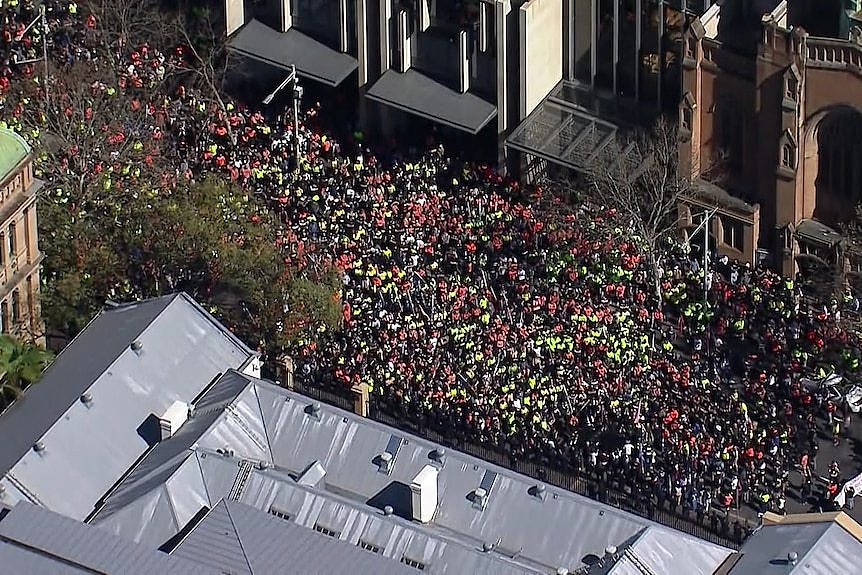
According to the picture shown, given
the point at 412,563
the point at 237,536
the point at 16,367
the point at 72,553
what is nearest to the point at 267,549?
the point at 237,536

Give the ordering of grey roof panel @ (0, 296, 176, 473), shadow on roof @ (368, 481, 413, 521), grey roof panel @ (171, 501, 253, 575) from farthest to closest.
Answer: grey roof panel @ (0, 296, 176, 473) → shadow on roof @ (368, 481, 413, 521) → grey roof panel @ (171, 501, 253, 575)

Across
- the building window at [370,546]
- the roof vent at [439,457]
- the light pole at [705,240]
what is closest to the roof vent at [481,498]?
the roof vent at [439,457]


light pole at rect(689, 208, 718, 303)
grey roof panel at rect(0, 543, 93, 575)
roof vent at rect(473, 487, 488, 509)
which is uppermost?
light pole at rect(689, 208, 718, 303)

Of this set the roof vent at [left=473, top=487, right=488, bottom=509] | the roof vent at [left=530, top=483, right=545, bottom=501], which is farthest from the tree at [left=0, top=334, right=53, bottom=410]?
the roof vent at [left=530, top=483, right=545, bottom=501]

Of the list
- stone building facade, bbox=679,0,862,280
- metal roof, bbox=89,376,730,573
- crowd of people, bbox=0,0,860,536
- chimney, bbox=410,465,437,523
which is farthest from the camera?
stone building facade, bbox=679,0,862,280

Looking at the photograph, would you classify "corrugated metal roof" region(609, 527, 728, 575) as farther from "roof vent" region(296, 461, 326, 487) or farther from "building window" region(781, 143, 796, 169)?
"building window" region(781, 143, 796, 169)

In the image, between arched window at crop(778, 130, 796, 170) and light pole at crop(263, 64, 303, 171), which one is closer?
arched window at crop(778, 130, 796, 170)

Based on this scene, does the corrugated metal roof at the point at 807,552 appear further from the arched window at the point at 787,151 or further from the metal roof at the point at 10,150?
the metal roof at the point at 10,150

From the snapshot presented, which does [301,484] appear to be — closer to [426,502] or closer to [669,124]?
[426,502]

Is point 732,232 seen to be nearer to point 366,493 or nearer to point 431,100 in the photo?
point 431,100
